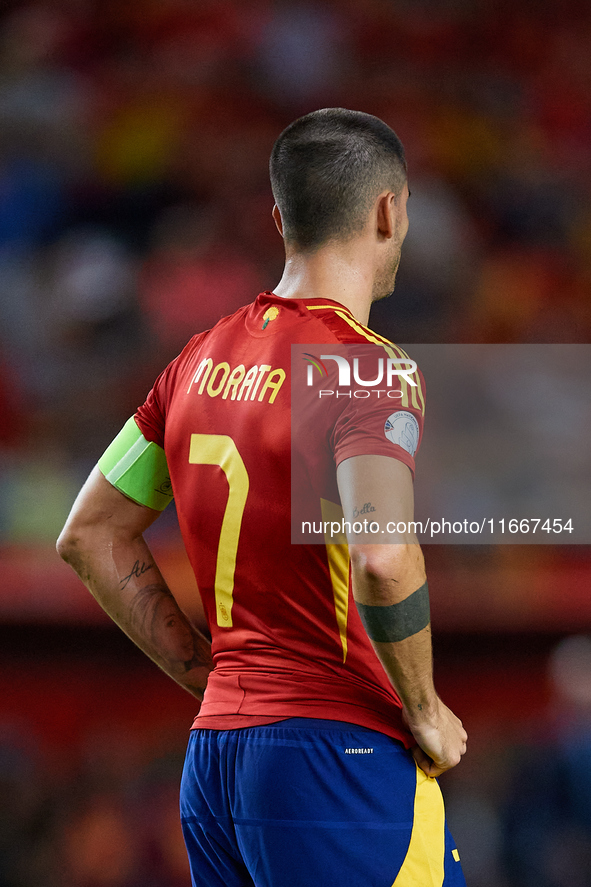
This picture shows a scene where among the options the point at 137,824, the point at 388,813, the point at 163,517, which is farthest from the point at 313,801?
the point at 163,517

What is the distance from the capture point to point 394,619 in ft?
2.39

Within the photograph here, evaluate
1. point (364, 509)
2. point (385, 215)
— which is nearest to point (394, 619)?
point (364, 509)

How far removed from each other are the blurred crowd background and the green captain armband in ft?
4.84

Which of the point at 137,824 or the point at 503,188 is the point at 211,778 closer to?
the point at 137,824

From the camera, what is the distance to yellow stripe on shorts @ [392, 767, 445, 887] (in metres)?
0.73

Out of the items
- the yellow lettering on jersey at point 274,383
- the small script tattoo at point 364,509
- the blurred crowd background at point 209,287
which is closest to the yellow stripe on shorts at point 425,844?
the small script tattoo at point 364,509

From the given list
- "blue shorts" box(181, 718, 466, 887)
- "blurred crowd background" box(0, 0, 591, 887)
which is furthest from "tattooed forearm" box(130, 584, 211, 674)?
"blurred crowd background" box(0, 0, 591, 887)

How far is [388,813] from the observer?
736 millimetres

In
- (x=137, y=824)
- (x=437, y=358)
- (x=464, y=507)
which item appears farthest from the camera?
(x=437, y=358)

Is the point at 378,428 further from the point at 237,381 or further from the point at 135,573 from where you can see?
the point at 135,573

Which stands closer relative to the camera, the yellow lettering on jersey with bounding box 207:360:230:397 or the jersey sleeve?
the jersey sleeve

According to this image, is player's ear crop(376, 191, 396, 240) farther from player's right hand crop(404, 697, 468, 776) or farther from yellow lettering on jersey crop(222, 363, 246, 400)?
player's right hand crop(404, 697, 468, 776)

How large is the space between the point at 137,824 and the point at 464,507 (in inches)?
48.3

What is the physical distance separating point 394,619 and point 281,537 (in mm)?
123
